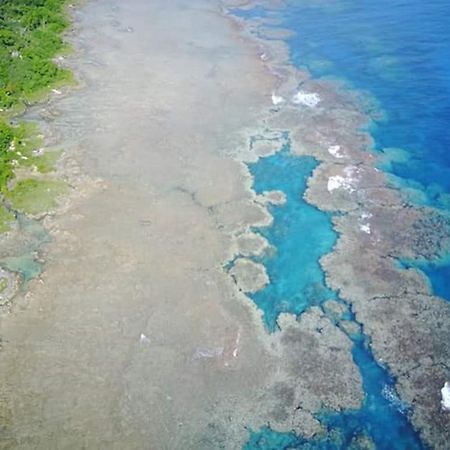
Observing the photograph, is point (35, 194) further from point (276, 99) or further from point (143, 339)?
point (276, 99)

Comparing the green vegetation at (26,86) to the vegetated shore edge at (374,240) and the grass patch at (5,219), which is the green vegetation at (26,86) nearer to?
the grass patch at (5,219)

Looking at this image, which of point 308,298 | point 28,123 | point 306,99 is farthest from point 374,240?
point 28,123

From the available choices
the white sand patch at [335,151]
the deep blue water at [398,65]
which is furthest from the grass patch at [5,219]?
the deep blue water at [398,65]

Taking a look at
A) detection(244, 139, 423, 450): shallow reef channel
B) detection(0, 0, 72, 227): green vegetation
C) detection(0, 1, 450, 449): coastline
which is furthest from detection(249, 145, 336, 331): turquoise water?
detection(0, 0, 72, 227): green vegetation

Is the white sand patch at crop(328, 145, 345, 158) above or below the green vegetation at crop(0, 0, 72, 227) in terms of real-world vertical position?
below

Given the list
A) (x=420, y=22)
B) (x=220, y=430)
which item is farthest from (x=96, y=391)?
(x=420, y=22)

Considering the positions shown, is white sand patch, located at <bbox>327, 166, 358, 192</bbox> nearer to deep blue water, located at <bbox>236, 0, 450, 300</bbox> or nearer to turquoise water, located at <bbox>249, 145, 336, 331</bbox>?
turquoise water, located at <bbox>249, 145, 336, 331</bbox>
